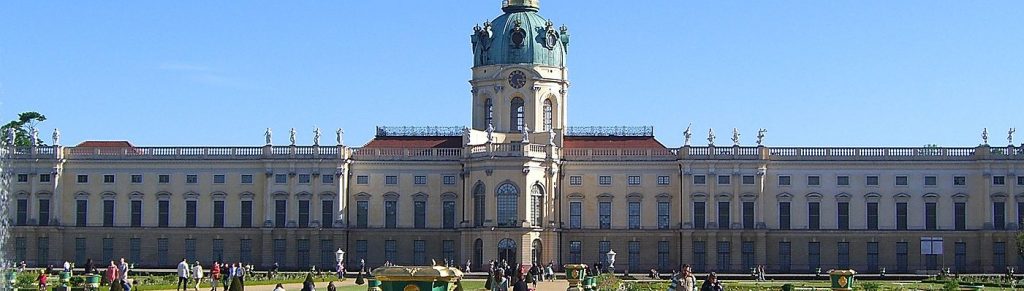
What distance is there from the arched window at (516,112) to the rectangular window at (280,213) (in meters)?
13.6

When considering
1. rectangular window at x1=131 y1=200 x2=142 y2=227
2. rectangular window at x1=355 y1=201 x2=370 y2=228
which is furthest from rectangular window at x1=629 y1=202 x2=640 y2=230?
rectangular window at x1=131 y1=200 x2=142 y2=227

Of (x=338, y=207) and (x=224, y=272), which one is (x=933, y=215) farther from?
(x=224, y=272)

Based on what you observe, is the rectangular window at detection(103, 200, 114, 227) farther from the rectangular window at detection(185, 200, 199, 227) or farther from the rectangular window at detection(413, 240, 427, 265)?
the rectangular window at detection(413, 240, 427, 265)

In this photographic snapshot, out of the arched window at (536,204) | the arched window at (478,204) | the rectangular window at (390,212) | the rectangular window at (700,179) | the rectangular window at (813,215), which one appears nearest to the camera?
the arched window at (536,204)

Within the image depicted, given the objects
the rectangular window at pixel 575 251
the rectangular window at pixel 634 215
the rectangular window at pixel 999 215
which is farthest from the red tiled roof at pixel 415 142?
the rectangular window at pixel 999 215

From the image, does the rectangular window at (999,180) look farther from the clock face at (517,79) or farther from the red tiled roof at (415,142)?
the red tiled roof at (415,142)

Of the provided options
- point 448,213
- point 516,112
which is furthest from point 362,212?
point 516,112

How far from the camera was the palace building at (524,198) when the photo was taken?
105500mm

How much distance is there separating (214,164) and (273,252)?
5872 millimetres

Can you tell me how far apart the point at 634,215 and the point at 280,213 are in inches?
763

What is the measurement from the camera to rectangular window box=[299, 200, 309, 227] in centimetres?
10875

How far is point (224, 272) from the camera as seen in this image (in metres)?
78.6

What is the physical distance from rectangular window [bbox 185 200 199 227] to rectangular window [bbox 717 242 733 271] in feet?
94.2

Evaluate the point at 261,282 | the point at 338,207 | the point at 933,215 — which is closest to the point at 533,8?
the point at 338,207
